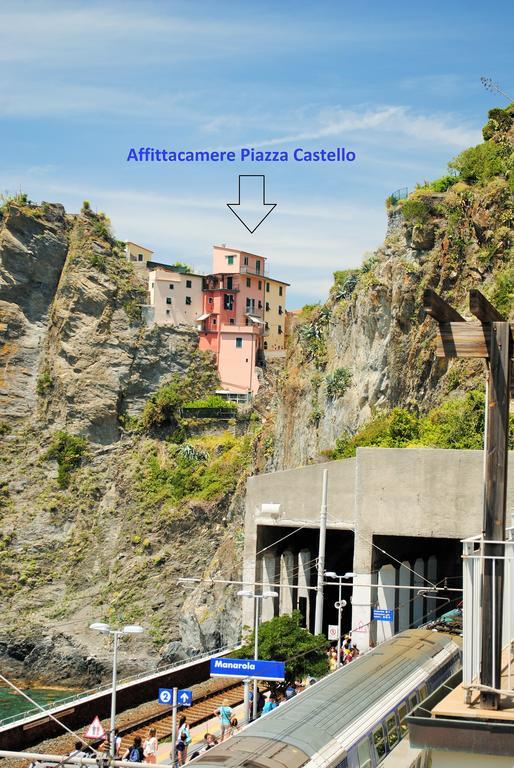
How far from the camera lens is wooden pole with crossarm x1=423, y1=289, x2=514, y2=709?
9.39 m

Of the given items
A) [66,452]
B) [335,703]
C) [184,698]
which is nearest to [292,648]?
[184,698]

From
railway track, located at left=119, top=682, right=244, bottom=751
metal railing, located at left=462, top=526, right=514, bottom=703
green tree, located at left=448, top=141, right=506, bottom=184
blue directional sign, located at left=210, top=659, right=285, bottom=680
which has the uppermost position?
green tree, located at left=448, top=141, right=506, bottom=184

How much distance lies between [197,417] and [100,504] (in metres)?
13.0

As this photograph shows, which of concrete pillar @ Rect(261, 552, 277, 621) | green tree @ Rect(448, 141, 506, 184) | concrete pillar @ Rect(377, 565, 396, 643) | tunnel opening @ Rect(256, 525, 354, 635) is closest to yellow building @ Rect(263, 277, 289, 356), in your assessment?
green tree @ Rect(448, 141, 506, 184)

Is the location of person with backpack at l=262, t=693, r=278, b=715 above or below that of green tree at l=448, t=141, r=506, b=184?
below

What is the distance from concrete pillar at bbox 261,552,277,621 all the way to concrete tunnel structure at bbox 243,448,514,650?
44 mm

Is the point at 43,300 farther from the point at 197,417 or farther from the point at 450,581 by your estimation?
the point at 450,581

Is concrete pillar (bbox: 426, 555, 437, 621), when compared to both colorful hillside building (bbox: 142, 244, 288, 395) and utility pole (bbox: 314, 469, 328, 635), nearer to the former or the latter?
utility pole (bbox: 314, 469, 328, 635)

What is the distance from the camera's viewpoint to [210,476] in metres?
88.1

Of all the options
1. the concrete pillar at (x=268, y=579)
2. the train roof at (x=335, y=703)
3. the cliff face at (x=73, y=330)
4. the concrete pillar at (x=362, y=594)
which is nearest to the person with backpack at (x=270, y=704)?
the train roof at (x=335, y=703)

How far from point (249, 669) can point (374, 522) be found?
1437 cm

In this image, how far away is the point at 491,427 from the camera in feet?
31.5

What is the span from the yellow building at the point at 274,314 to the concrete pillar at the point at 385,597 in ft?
221

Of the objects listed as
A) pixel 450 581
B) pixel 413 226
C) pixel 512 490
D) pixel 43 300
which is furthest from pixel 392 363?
pixel 43 300
